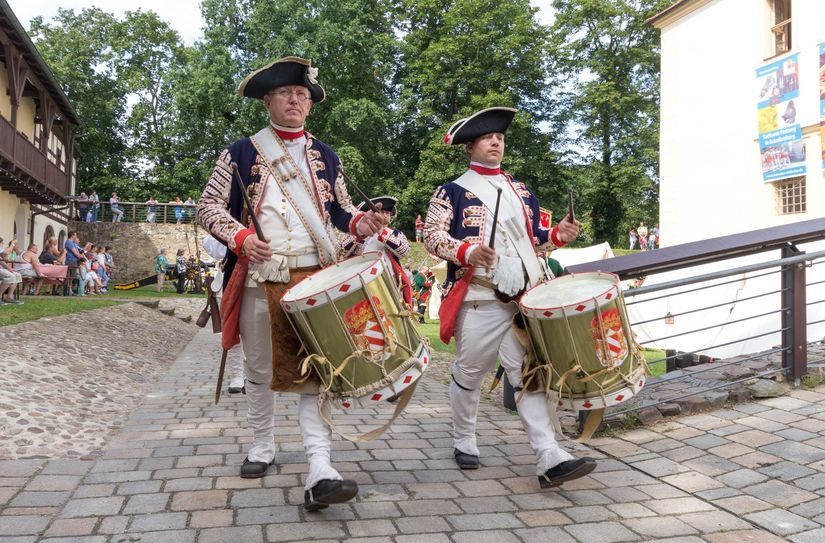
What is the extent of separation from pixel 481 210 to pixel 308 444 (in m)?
1.59

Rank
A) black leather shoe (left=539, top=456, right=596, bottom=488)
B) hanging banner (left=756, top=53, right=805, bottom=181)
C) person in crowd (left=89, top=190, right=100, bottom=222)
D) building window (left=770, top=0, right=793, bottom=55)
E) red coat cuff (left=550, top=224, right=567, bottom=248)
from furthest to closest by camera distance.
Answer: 1. person in crowd (left=89, top=190, right=100, bottom=222)
2. building window (left=770, top=0, right=793, bottom=55)
3. hanging banner (left=756, top=53, right=805, bottom=181)
4. red coat cuff (left=550, top=224, right=567, bottom=248)
5. black leather shoe (left=539, top=456, right=596, bottom=488)

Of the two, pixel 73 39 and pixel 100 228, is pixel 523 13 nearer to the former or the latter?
pixel 100 228

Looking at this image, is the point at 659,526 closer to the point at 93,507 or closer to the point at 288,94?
the point at 93,507

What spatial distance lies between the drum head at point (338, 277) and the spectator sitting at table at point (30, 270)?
13.8m

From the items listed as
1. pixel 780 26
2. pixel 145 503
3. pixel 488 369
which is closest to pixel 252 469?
pixel 145 503

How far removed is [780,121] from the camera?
19.5m

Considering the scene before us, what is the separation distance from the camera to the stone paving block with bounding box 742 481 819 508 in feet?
10.5

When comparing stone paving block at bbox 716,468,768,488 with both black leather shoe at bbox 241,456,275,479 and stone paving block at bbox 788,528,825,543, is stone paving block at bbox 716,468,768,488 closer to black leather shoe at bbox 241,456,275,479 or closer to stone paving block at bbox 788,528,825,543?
Result: stone paving block at bbox 788,528,825,543

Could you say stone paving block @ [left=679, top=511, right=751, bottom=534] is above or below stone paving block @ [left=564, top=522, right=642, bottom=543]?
above

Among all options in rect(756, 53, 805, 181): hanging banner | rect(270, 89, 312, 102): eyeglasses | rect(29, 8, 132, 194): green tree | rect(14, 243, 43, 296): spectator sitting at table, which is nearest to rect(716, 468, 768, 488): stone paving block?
rect(270, 89, 312, 102): eyeglasses

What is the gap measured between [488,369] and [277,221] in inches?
56.5

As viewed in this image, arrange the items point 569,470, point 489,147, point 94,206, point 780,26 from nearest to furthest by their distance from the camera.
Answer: point 569,470, point 489,147, point 780,26, point 94,206

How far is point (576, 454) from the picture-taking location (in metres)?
4.09

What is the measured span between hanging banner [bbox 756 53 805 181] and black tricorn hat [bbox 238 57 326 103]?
1935cm
